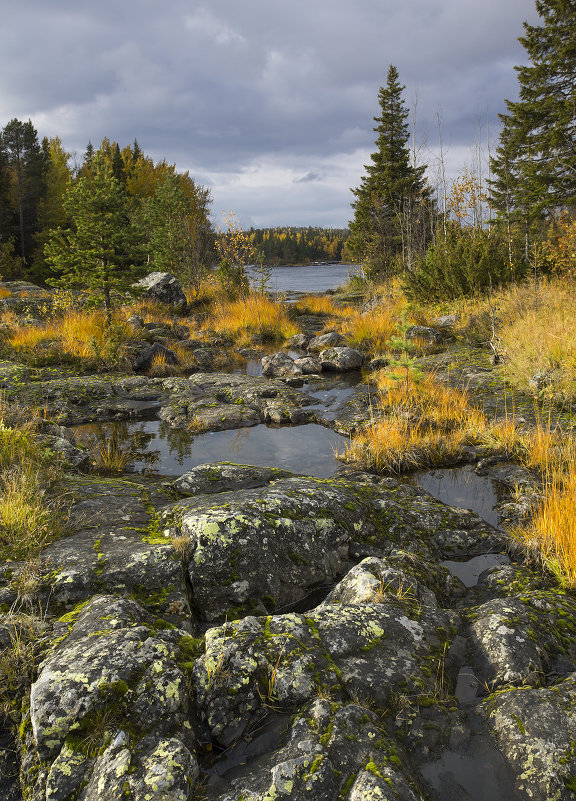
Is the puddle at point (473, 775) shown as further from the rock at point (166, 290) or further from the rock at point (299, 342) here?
the rock at point (166, 290)

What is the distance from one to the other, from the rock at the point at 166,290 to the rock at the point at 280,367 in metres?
8.09

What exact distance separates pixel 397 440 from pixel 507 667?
387 centimetres

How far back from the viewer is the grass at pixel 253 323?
15625 mm

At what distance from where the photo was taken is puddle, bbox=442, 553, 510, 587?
3775 mm

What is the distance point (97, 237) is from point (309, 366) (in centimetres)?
620

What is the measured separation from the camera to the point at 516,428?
6.64 m

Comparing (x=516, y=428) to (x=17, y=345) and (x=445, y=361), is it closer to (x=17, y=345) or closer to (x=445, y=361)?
(x=445, y=361)

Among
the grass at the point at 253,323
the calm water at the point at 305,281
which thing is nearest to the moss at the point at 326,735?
the grass at the point at 253,323

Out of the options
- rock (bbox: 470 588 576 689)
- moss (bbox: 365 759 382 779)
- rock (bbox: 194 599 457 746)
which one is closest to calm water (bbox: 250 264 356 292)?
rock (bbox: 470 588 576 689)

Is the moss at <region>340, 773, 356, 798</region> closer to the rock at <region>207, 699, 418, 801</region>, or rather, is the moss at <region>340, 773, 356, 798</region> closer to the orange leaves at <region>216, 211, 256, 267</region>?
the rock at <region>207, 699, 418, 801</region>

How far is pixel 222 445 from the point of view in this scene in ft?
23.6

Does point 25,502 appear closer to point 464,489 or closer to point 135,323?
point 464,489

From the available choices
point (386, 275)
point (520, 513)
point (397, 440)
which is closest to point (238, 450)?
point (397, 440)

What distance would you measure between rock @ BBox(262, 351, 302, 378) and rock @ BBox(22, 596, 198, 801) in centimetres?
949
